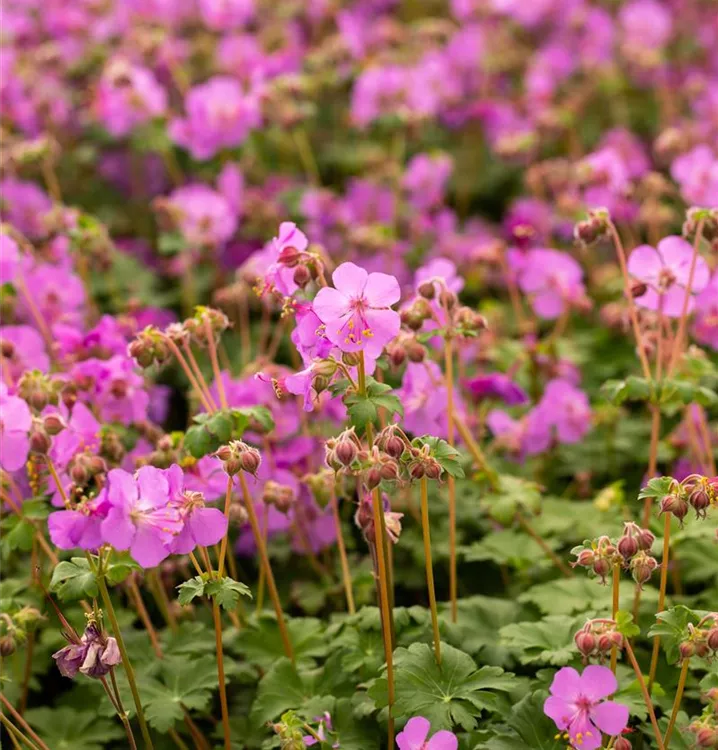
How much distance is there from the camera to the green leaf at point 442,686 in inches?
69.9

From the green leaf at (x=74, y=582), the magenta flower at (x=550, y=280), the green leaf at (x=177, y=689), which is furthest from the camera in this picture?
the magenta flower at (x=550, y=280)

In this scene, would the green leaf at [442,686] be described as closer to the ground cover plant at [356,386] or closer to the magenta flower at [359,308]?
the ground cover plant at [356,386]

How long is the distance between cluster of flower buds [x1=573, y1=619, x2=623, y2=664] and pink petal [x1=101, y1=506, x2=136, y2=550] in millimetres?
658

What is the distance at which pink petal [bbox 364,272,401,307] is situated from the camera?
1701 mm

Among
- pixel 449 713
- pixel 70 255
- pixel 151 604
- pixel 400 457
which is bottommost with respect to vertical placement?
pixel 151 604

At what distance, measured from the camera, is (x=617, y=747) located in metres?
1.65

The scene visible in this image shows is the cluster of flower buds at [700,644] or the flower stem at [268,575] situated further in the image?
the flower stem at [268,575]

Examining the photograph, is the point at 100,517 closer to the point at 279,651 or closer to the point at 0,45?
the point at 279,651

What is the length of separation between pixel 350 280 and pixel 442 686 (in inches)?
26.4

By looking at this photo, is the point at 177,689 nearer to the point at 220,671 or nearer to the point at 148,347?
the point at 220,671

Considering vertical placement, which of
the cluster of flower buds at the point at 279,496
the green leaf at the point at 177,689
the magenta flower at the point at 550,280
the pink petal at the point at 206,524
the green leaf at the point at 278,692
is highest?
the pink petal at the point at 206,524

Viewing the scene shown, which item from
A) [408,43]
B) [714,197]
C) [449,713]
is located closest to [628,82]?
[408,43]

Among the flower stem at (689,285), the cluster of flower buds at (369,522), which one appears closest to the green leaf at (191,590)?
the cluster of flower buds at (369,522)

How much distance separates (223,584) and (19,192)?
7.20 ft
